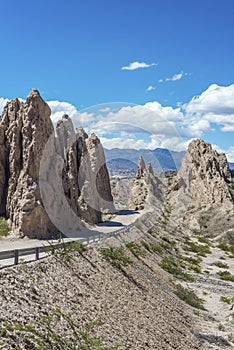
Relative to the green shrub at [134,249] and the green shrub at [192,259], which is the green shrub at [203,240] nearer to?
the green shrub at [192,259]

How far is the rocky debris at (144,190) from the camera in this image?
70.5 metres

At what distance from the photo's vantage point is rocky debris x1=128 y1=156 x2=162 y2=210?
70481mm

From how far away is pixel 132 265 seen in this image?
23891 mm

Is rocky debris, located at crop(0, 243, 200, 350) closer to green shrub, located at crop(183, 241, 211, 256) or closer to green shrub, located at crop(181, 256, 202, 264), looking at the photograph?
green shrub, located at crop(181, 256, 202, 264)

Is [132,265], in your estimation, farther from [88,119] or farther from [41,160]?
[88,119]

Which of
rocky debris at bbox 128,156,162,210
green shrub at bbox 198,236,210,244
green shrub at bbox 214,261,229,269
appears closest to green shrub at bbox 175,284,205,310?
green shrub at bbox 214,261,229,269

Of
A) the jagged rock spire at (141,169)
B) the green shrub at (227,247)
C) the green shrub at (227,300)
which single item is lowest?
the green shrub at (227,300)

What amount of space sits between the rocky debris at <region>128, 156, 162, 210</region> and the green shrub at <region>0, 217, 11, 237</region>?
42.9 m

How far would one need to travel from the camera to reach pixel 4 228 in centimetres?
2745

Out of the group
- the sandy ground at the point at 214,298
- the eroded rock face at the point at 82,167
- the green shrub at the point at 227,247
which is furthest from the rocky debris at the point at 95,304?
the green shrub at the point at 227,247

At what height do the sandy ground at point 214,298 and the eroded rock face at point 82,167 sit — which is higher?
the eroded rock face at point 82,167

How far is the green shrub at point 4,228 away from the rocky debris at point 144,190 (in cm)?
4291

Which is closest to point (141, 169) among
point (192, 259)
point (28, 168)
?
point (192, 259)

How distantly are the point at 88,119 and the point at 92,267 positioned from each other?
1504 centimetres
